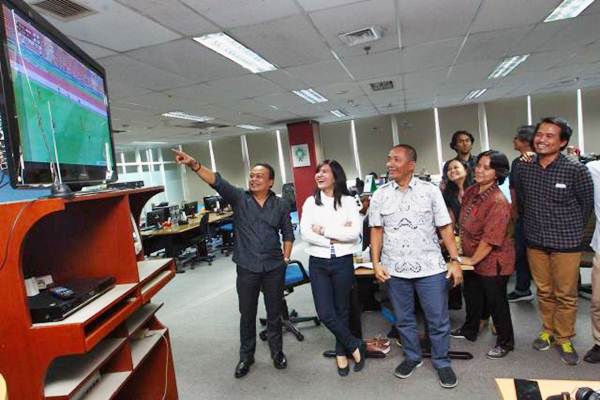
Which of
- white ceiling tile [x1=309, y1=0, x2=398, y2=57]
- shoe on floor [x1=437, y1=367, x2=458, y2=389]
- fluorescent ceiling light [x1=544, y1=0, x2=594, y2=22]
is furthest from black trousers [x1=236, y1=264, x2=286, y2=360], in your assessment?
fluorescent ceiling light [x1=544, y1=0, x2=594, y2=22]

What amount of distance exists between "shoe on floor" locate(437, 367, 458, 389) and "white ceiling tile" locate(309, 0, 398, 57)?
279cm

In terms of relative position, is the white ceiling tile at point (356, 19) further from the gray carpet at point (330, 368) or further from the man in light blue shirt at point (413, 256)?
the gray carpet at point (330, 368)

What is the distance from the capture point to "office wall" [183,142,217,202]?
12703mm

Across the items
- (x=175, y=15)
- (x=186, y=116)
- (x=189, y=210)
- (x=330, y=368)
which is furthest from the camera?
(x=189, y=210)

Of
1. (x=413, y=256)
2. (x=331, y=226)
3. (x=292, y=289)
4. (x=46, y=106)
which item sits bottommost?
(x=292, y=289)

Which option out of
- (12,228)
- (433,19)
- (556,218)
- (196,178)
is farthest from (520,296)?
(196,178)

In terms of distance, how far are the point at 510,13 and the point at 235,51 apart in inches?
108

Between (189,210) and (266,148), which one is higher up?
(266,148)

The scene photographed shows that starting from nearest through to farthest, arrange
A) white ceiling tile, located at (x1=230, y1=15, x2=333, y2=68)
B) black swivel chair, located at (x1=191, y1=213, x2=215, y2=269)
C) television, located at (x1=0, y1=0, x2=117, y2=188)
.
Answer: television, located at (x1=0, y1=0, x2=117, y2=188)
white ceiling tile, located at (x1=230, y1=15, x2=333, y2=68)
black swivel chair, located at (x1=191, y1=213, x2=215, y2=269)

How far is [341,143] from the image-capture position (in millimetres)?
11297

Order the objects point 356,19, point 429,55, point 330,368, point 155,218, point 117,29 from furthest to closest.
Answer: point 155,218 → point 429,55 → point 356,19 → point 117,29 → point 330,368

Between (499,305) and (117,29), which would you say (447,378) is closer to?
(499,305)

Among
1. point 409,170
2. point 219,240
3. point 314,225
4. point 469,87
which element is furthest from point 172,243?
point 469,87

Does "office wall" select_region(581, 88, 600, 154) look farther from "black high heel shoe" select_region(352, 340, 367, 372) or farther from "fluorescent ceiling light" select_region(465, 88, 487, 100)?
"black high heel shoe" select_region(352, 340, 367, 372)
